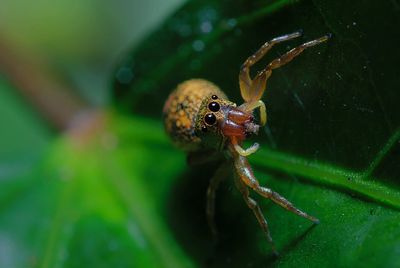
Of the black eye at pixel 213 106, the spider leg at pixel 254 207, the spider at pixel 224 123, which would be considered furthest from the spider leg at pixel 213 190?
the black eye at pixel 213 106

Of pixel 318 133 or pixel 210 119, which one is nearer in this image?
pixel 318 133

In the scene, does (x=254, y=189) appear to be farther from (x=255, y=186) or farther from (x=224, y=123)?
(x=224, y=123)

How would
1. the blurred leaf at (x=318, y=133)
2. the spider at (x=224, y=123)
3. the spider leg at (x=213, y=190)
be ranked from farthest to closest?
the spider leg at (x=213, y=190)
the spider at (x=224, y=123)
the blurred leaf at (x=318, y=133)

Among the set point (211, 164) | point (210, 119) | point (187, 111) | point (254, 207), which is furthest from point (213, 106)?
point (254, 207)

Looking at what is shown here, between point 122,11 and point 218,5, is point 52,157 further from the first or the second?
point 122,11

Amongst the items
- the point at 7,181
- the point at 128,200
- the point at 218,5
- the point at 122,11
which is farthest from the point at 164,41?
the point at 122,11

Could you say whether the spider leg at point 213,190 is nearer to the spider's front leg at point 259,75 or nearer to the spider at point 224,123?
the spider at point 224,123
